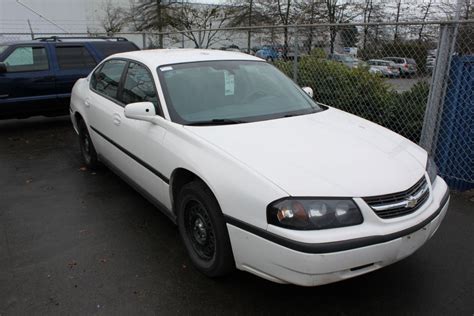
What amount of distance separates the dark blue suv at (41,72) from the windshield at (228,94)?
4659 millimetres

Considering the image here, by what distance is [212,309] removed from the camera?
2.65 metres

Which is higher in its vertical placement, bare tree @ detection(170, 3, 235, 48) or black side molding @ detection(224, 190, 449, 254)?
bare tree @ detection(170, 3, 235, 48)

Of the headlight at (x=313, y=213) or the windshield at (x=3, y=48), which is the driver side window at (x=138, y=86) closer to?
the headlight at (x=313, y=213)

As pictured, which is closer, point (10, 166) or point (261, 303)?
point (261, 303)

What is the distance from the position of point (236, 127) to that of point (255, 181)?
31.2 inches

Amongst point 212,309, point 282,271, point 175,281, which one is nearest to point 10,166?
point 175,281

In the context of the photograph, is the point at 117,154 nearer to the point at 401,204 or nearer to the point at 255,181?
the point at 255,181

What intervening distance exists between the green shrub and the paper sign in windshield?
278cm

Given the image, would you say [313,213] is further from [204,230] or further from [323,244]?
[204,230]

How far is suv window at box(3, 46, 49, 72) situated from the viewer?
281 inches

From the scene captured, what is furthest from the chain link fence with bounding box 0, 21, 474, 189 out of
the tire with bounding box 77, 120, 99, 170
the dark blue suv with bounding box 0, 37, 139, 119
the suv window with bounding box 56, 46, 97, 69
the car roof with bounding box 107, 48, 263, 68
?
the dark blue suv with bounding box 0, 37, 139, 119

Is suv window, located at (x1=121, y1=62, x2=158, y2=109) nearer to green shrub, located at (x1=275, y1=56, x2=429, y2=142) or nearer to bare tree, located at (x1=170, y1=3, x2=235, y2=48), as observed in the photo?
green shrub, located at (x1=275, y1=56, x2=429, y2=142)

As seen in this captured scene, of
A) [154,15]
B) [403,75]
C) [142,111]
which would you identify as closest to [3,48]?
[142,111]

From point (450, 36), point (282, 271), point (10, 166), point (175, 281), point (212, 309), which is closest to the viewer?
point (282, 271)
